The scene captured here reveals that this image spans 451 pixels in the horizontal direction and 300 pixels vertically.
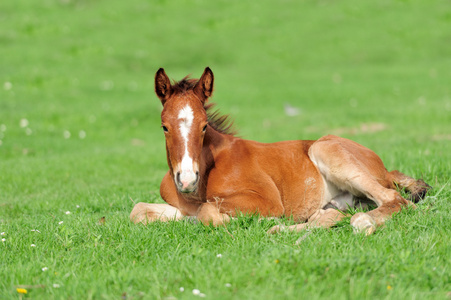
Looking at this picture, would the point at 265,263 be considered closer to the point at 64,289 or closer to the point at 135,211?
the point at 64,289

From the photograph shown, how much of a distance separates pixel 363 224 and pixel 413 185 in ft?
5.09

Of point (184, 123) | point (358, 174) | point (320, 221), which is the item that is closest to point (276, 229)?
point (320, 221)

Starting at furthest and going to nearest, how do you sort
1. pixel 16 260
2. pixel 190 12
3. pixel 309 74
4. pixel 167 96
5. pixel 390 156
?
1. pixel 190 12
2. pixel 309 74
3. pixel 390 156
4. pixel 167 96
5. pixel 16 260

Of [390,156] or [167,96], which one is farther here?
[390,156]

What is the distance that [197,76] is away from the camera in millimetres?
20953

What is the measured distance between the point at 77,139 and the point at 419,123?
31.9ft

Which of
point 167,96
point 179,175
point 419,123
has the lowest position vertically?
point 419,123

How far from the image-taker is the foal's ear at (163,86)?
18.5ft

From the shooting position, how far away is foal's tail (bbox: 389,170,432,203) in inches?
237

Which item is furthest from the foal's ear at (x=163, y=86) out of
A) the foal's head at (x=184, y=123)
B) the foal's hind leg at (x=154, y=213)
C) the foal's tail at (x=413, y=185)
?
the foal's tail at (x=413, y=185)

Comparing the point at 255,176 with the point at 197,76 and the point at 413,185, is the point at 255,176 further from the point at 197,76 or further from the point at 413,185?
the point at 197,76

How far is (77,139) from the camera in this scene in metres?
14.3

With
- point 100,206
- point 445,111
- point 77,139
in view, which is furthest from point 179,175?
point 445,111

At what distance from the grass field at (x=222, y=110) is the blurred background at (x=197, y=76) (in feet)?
0.26
